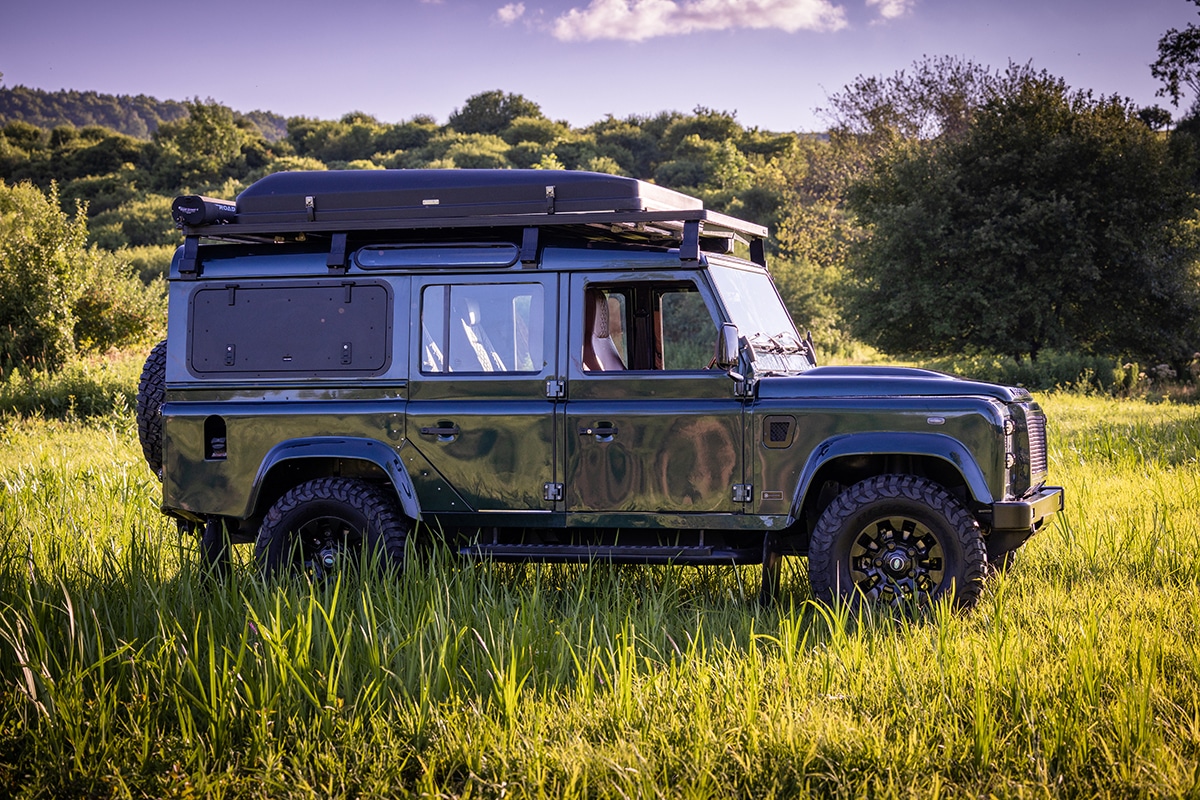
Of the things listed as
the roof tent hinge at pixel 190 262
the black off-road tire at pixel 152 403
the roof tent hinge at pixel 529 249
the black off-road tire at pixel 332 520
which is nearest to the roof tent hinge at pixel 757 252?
the roof tent hinge at pixel 529 249

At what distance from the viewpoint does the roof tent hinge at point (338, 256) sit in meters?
6.00

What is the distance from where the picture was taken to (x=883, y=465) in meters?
5.75

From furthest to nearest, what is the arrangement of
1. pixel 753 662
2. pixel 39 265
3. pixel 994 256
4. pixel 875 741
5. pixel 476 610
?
pixel 994 256 → pixel 39 265 → pixel 476 610 → pixel 753 662 → pixel 875 741

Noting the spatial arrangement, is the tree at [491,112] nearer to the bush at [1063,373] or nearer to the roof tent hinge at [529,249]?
the bush at [1063,373]

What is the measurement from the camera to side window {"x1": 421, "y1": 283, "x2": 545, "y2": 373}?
5.86 meters

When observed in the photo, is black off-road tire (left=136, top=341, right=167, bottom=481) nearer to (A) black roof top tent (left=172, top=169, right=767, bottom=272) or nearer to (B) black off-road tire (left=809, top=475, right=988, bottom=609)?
(A) black roof top tent (left=172, top=169, right=767, bottom=272)

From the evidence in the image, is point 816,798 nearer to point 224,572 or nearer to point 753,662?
point 753,662

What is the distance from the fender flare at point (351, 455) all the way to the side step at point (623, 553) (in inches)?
17.6

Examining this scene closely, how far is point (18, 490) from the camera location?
8.50 metres

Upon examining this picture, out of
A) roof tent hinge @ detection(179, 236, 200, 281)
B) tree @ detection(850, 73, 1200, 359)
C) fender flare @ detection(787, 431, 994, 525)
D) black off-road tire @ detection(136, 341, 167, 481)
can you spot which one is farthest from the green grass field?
tree @ detection(850, 73, 1200, 359)

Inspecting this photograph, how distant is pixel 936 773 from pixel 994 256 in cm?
2131

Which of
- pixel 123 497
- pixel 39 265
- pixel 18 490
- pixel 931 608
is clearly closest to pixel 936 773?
pixel 931 608

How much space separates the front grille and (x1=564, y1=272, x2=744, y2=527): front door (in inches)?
65.5

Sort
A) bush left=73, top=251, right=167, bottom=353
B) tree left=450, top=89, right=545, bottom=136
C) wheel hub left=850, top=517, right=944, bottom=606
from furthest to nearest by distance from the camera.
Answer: tree left=450, top=89, right=545, bottom=136, bush left=73, top=251, right=167, bottom=353, wheel hub left=850, top=517, right=944, bottom=606
